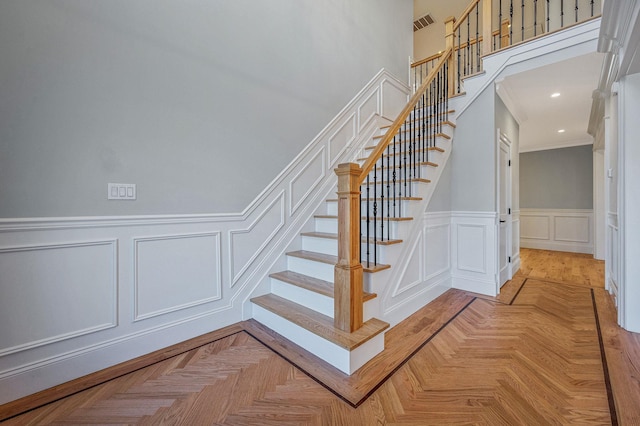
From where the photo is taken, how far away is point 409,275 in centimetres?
255

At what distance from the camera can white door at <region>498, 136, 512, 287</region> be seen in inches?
131

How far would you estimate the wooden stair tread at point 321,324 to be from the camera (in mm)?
1738

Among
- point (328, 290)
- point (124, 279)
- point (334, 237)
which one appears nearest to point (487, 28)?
point (334, 237)

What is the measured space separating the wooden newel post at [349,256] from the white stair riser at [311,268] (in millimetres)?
495

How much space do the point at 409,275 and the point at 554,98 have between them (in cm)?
309

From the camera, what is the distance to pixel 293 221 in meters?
2.86

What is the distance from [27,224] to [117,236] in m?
0.42

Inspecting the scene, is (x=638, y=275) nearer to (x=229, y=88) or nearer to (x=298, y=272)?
(x=298, y=272)

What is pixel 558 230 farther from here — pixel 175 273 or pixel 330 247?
pixel 175 273

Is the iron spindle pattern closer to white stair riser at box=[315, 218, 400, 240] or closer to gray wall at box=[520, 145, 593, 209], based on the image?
white stair riser at box=[315, 218, 400, 240]

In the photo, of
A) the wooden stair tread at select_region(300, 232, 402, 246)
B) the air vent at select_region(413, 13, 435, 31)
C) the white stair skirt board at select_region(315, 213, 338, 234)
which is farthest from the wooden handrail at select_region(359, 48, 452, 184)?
the air vent at select_region(413, 13, 435, 31)

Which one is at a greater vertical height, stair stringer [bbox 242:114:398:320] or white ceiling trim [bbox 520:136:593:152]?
white ceiling trim [bbox 520:136:593:152]

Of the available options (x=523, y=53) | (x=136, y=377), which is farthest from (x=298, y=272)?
(x=523, y=53)

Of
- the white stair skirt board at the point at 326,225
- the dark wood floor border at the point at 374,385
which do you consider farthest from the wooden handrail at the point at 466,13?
the dark wood floor border at the point at 374,385
